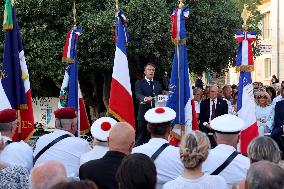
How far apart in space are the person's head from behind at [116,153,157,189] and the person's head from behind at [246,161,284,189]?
0.66 metres

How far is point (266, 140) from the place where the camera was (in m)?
4.71

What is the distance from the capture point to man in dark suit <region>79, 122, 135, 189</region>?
195 inches

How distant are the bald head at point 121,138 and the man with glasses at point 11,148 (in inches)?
47.0

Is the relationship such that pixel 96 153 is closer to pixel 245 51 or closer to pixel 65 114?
pixel 65 114

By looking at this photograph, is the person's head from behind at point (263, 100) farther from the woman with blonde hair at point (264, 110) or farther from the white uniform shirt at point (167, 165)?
the white uniform shirt at point (167, 165)

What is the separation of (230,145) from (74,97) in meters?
6.29

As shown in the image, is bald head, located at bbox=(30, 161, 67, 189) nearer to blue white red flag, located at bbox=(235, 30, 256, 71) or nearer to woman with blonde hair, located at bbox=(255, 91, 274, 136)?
blue white red flag, located at bbox=(235, 30, 256, 71)

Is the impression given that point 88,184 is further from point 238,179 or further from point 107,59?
point 107,59

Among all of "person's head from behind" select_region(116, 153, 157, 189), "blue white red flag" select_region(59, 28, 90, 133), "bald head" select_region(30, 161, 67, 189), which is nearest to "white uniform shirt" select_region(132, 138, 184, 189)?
"person's head from behind" select_region(116, 153, 157, 189)

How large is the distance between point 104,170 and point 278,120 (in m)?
8.23

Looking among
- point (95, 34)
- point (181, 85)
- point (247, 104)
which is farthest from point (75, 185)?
point (95, 34)

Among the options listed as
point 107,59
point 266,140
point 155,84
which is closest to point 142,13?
point 107,59

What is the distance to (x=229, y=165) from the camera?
532cm

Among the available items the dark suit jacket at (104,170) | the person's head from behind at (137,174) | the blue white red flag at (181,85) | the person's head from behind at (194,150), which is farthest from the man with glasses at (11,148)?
the blue white red flag at (181,85)
